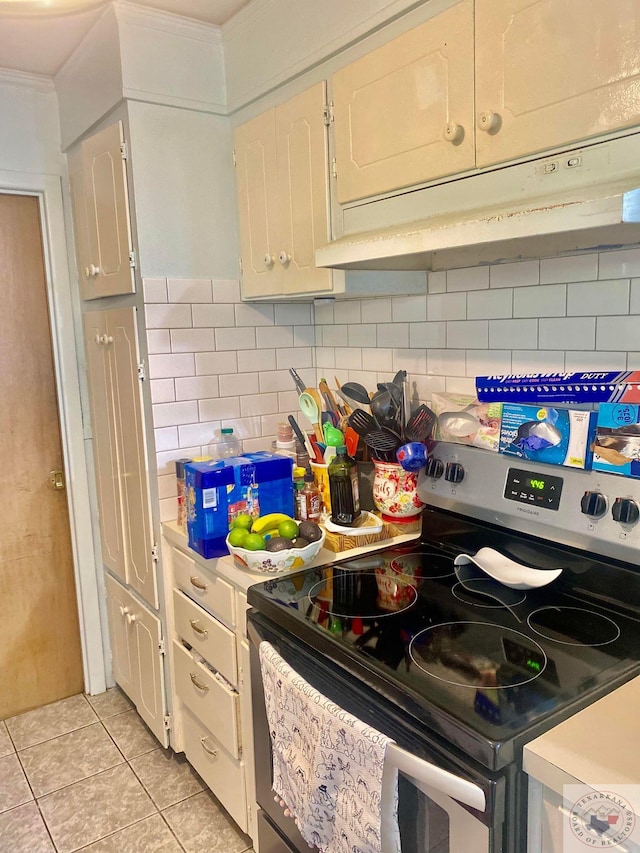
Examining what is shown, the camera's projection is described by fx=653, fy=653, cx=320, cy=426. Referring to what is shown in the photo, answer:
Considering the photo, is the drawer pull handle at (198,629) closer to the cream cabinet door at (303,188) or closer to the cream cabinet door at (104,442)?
the cream cabinet door at (104,442)

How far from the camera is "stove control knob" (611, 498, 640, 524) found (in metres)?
1.21

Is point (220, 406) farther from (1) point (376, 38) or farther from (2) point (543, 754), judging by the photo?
A: (2) point (543, 754)

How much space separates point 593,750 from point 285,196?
1514mm

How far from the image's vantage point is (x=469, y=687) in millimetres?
1039

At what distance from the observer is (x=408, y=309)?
6.38 ft

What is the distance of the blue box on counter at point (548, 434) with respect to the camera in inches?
52.1

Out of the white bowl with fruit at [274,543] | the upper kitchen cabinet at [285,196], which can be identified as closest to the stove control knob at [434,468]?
the white bowl with fruit at [274,543]

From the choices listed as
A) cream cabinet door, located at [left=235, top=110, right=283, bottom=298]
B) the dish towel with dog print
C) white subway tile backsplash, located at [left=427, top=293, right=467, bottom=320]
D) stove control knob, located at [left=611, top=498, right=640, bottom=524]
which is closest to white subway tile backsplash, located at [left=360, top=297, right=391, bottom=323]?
white subway tile backsplash, located at [left=427, top=293, right=467, bottom=320]

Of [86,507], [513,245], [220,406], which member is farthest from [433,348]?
[86,507]

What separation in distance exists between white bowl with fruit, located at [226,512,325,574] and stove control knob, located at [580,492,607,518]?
2.08ft

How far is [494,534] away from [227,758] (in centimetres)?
100

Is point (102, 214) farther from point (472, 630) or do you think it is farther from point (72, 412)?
point (472, 630)

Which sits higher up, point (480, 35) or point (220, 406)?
point (480, 35)

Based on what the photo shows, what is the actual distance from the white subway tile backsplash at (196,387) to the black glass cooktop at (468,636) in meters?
0.79
